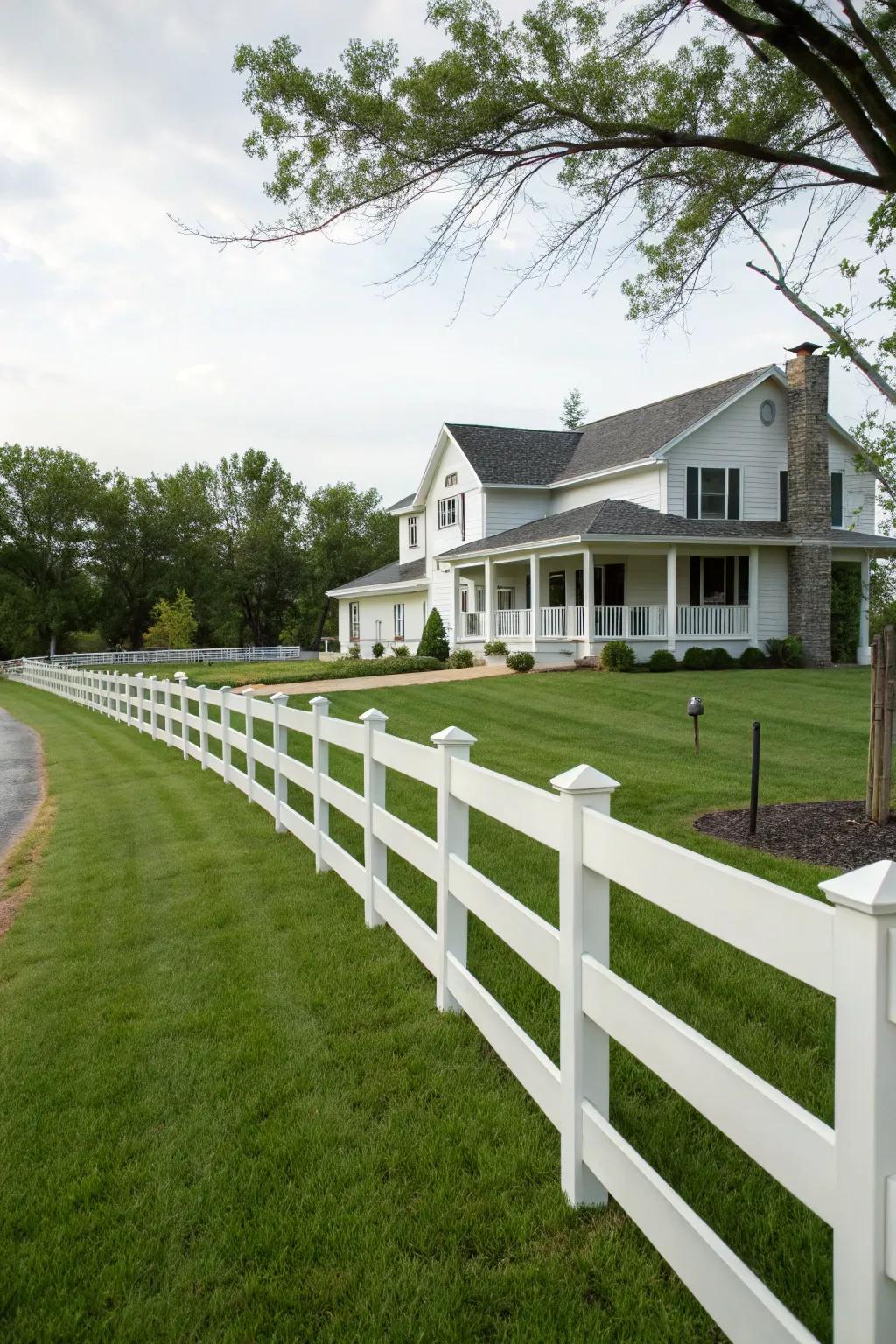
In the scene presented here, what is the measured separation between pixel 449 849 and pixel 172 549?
69076mm

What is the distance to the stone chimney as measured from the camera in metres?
26.4

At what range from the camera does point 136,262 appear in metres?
15.5

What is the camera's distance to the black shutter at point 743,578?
1058 inches

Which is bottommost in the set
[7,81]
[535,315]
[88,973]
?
[88,973]

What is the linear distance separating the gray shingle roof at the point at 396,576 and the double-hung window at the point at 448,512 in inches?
101

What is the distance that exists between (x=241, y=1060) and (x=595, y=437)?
30234mm

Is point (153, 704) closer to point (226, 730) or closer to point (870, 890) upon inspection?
point (226, 730)

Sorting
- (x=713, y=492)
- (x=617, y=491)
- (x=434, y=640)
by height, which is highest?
(x=617, y=491)

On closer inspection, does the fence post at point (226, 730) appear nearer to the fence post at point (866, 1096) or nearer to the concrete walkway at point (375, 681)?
the fence post at point (866, 1096)

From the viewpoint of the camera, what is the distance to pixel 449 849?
4375mm

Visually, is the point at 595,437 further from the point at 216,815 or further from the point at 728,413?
the point at 216,815

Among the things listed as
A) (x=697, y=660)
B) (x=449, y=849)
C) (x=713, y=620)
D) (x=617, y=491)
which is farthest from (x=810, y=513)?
(x=449, y=849)

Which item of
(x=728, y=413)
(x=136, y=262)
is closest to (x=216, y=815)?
(x=136, y=262)

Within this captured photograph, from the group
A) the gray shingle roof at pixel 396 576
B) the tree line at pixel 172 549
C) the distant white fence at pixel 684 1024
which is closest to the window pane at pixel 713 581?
the gray shingle roof at pixel 396 576
